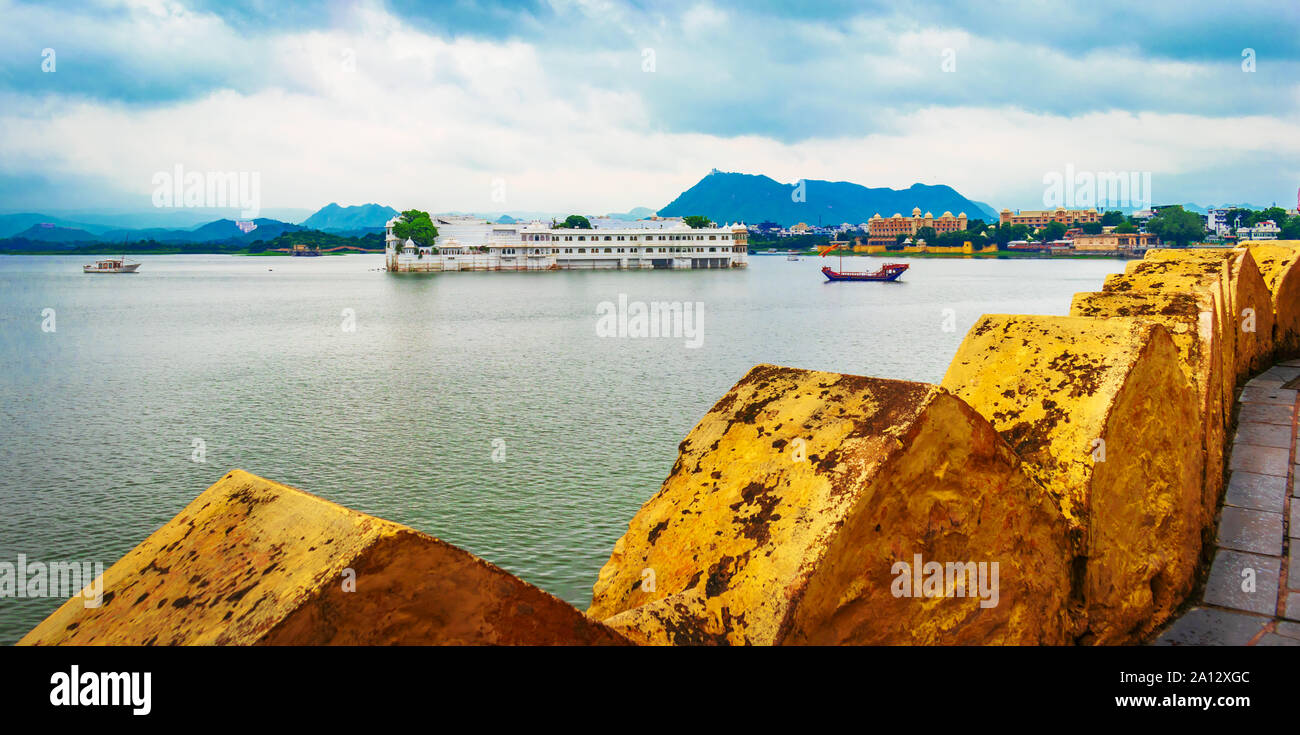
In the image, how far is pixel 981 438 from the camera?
309cm

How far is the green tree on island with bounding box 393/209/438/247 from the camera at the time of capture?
4419 inches

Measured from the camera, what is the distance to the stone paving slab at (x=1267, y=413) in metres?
6.43

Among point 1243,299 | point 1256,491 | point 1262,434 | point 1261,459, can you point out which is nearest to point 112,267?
point 1243,299

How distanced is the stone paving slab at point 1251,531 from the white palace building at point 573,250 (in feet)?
330

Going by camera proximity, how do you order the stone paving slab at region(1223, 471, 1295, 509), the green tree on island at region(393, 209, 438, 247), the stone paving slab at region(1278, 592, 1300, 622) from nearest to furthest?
the stone paving slab at region(1278, 592, 1300, 622) < the stone paving slab at region(1223, 471, 1295, 509) < the green tree on island at region(393, 209, 438, 247)

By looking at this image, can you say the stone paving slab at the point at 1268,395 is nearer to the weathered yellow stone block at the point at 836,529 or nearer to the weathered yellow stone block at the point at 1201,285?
the weathered yellow stone block at the point at 1201,285

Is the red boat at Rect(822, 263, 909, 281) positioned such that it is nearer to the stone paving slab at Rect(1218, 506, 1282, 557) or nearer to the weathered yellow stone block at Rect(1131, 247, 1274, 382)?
the weathered yellow stone block at Rect(1131, 247, 1274, 382)

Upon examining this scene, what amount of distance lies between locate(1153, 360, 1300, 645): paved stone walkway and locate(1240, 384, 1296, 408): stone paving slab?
12cm

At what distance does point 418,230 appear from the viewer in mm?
112625

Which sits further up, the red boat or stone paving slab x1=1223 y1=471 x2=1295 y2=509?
the red boat

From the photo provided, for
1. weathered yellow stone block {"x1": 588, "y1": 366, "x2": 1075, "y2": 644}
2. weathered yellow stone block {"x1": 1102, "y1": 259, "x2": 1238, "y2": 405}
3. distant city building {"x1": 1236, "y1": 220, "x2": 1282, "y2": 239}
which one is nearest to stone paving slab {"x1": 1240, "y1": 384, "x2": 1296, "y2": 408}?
weathered yellow stone block {"x1": 1102, "y1": 259, "x2": 1238, "y2": 405}
